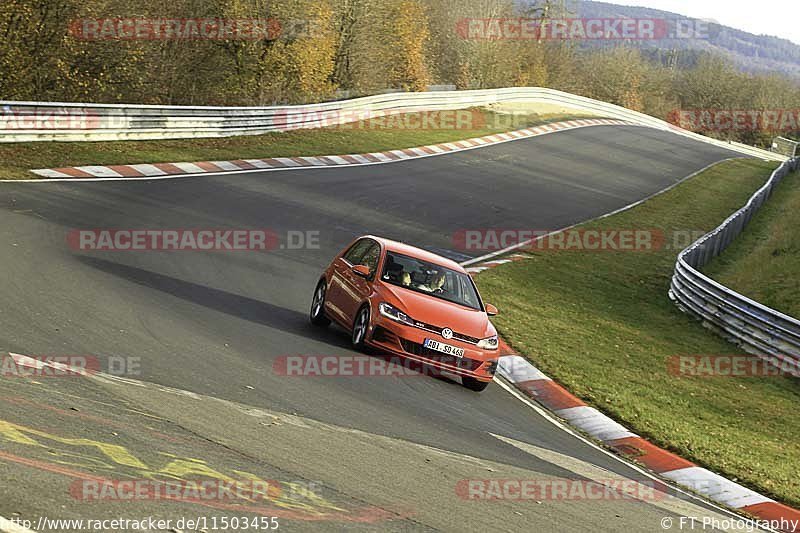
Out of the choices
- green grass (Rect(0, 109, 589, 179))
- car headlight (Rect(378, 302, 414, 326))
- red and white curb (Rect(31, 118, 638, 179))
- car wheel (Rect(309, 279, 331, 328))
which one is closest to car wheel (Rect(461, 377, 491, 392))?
car headlight (Rect(378, 302, 414, 326))

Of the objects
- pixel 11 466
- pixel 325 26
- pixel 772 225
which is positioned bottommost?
pixel 772 225

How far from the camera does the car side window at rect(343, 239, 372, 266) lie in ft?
45.7

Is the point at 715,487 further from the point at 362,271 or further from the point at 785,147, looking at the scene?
the point at 785,147

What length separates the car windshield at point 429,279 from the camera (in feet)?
43.3

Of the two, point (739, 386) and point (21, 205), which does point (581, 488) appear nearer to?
point (739, 386)

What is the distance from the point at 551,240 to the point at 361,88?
27393mm

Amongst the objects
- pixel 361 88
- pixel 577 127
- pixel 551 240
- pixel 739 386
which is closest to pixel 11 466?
pixel 739 386

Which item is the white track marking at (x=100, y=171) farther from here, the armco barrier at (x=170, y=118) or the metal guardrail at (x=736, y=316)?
the metal guardrail at (x=736, y=316)

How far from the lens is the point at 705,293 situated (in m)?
19.0

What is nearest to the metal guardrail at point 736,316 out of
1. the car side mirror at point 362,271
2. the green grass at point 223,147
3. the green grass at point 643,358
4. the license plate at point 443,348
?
the green grass at point 643,358

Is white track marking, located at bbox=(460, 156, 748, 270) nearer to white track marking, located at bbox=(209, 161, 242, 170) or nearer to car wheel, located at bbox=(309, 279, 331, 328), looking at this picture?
car wheel, located at bbox=(309, 279, 331, 328)

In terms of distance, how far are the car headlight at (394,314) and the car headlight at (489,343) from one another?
0.88 metres

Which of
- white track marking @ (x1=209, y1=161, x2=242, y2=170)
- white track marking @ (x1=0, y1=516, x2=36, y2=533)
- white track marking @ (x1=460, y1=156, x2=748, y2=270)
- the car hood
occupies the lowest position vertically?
white track marking @ (x1=460, y1=156, x2=748, y2=270)

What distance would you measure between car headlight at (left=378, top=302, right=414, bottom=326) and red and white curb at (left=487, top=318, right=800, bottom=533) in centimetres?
188
